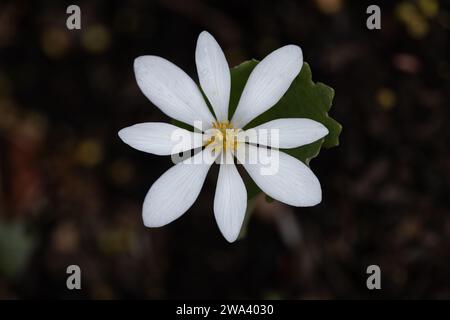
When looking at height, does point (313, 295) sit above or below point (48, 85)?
below

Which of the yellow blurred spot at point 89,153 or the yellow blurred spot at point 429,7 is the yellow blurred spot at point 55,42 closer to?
the yellow blurred spot at point 89,153

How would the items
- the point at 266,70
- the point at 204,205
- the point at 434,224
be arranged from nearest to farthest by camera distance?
the point at 266,70, the point at 434,224, the point at 204,205

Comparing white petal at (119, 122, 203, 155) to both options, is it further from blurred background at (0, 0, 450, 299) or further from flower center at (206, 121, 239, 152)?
blurred background at (0, 0, 450, 299)

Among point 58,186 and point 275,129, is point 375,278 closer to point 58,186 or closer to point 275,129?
point 275,129

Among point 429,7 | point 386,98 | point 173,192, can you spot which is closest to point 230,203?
point 173,192

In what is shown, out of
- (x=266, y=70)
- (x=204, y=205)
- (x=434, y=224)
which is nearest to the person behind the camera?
(x=266, y=70)
